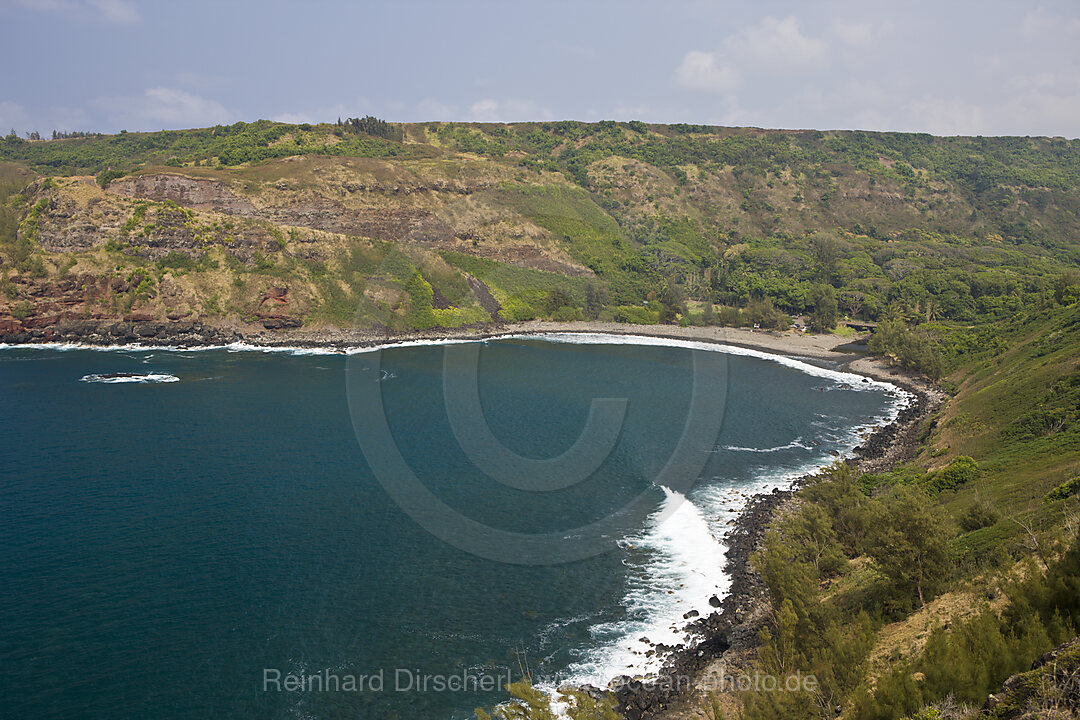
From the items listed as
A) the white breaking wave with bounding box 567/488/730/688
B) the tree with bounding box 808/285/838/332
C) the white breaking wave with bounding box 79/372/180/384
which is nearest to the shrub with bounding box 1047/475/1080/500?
the white breaking wave with bounding box 567/488/730/688

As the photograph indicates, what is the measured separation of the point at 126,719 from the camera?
27891mm

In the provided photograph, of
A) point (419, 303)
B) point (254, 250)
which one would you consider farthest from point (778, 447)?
point (254, 250)

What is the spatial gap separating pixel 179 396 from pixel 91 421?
35.7 ft

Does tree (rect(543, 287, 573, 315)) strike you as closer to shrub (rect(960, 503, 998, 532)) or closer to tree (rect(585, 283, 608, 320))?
tree (rect(585, 283, 608, 320))

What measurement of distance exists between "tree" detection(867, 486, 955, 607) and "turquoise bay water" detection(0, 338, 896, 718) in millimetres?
11642

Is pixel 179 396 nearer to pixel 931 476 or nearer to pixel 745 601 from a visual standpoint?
pixel 745 601

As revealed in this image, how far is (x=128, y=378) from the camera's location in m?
84.1

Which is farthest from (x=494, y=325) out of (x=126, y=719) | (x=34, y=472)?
(x=126, y=719)

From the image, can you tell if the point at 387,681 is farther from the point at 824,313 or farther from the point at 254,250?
the point at 824,313

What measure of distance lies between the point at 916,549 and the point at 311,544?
3534 centimetres

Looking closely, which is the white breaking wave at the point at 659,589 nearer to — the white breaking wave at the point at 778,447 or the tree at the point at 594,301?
the white breaking wave at the point at 778,447

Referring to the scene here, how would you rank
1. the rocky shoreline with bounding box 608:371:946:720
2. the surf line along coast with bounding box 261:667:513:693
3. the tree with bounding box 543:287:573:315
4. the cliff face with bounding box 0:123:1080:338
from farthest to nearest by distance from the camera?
the tree with bounding box 543:287:573:315
the cliff face with bounding box 0:123:1080:338
the surf line along coast with bounding box 261:667:513:693
the rocky shoreline with bounding box 608:371:946:720

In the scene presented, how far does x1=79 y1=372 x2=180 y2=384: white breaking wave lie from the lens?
8269 centimetres

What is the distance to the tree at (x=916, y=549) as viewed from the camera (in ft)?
94.5
